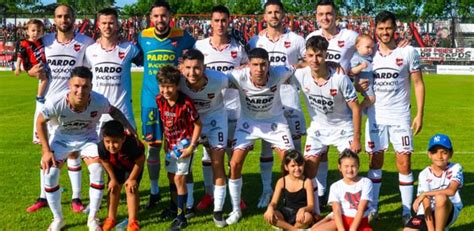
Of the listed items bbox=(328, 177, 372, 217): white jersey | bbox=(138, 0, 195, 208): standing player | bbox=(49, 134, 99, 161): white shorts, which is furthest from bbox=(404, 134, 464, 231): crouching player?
bbox=(49, 134, 99, 161): white shorts

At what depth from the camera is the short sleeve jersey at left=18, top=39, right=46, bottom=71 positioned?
6.19 m

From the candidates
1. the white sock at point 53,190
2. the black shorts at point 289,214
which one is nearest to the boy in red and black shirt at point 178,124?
the black shorts at point 289,214

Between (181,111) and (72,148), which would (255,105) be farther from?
(72,148)

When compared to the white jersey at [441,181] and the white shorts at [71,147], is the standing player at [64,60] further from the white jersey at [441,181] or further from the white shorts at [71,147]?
the white jersey at [441,181]

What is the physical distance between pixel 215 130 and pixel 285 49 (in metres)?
1.46

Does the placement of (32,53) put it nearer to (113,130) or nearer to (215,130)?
(113,130)

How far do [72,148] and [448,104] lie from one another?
1467cm

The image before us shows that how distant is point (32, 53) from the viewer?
620 cm

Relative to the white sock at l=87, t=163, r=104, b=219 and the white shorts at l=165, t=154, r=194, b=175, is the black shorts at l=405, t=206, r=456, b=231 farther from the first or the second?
the white sock at l=87, t=163, r=104, b=219

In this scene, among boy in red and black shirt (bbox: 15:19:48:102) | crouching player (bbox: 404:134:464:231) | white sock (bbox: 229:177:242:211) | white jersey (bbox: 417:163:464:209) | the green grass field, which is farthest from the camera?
boy in red and black shirt (bbox: 15:19:48:102)

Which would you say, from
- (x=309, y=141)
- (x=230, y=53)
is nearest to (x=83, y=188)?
(x=230, y=53)

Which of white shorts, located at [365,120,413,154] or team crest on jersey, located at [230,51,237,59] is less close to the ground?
team crest on jersey, located at [230,51,237,59]

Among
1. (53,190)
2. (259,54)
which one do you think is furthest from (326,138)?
(53,190)

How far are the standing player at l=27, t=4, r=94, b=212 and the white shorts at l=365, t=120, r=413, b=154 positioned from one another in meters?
3.36
